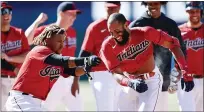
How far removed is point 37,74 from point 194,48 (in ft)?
9.43

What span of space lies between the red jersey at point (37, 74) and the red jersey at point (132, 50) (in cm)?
81

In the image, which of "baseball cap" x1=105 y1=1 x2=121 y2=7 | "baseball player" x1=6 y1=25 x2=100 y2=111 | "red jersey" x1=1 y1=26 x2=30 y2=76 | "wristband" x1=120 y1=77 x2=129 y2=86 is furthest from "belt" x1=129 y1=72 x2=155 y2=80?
"red jersey" x1=1 y1=26 x2=30 y2=76

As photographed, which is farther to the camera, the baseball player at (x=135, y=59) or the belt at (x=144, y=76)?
the belt at (x=144, y=76)

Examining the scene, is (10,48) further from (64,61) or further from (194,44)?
(64,61)

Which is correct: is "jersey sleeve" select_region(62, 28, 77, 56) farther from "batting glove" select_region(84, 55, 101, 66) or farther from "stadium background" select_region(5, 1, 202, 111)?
"stadium background" select_region(5, 1, 202, 111)

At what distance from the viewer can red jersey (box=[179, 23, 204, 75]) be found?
359 inches

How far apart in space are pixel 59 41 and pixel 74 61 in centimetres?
35

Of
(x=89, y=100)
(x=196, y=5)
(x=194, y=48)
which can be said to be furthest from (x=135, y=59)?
(x=89, y=100)

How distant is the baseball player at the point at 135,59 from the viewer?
7.48 metres

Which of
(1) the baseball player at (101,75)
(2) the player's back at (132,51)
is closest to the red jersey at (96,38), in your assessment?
(1) the baseball player at (101,75)

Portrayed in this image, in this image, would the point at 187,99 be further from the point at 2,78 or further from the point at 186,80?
the point at 2,78

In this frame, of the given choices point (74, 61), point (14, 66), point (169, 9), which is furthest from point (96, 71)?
point (169, 9)

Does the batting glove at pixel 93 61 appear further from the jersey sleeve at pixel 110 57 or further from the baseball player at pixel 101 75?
the baseball player at pixel 101 75

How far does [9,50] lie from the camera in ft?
29.7
